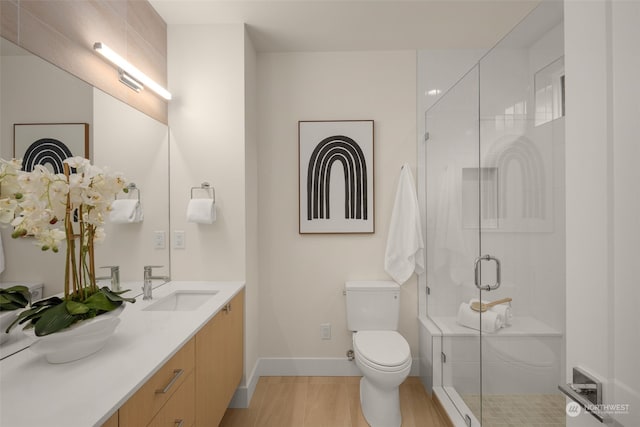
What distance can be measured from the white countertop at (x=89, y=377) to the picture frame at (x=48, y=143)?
0.66 m

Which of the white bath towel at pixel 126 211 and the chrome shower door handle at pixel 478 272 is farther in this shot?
the white bath towel at pixel 126 211

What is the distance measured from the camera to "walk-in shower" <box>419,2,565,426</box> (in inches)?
43.4

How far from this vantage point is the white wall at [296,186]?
8.20 feet

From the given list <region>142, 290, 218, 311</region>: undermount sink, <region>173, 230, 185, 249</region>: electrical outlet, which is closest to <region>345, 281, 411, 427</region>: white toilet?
<region>142, 290, 218, 311</region>: undermount sink

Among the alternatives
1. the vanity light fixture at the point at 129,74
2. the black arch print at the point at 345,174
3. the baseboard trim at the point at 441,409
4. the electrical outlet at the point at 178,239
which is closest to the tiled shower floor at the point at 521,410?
the baseboard trim at the point at 441,409

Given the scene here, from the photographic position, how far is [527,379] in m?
1.28

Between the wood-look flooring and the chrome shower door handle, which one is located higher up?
the chrome shower door handle

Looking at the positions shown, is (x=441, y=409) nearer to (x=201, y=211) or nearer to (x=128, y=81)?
(x=201, y=211)

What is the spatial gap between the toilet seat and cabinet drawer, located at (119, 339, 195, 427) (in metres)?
1.03

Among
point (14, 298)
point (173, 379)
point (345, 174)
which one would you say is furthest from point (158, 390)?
point (345, 174)

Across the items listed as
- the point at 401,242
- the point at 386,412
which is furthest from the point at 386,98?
the point at 386,412

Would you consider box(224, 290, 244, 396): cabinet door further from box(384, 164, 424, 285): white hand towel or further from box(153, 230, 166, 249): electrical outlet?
box(384, 164, 424, 285): white hand towel

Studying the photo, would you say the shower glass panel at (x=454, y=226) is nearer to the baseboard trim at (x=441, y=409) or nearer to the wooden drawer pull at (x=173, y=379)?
the baseboard trim at (x=441, y=409)

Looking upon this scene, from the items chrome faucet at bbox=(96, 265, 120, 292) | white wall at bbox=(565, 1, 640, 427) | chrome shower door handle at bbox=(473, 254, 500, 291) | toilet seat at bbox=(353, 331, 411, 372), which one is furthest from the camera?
toilet seat at bbox=(353, 331, 411, 372)
